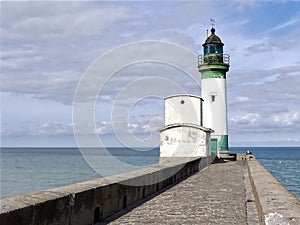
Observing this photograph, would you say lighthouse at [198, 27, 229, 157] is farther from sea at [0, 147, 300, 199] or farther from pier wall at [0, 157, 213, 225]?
pier wall at [0, 157, 213, 225]

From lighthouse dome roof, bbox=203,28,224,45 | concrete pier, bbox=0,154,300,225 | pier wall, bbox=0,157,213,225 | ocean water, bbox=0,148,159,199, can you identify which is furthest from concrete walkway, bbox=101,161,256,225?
ocean water, bbox=0,148,159,199

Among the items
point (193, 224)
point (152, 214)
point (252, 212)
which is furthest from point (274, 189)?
point (152, 214)

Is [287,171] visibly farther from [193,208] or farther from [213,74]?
[193,208]

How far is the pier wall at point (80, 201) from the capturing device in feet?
13.8

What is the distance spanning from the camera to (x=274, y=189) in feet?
20.2

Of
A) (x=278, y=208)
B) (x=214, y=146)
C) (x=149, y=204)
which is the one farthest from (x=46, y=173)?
(x=278, y=208)

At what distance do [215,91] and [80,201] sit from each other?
22.1 metres

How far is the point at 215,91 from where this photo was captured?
26.8 metres

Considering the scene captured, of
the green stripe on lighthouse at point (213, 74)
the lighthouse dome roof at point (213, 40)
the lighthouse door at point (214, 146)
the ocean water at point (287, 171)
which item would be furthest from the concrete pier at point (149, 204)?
the lighthouse dome roof at point (213, 40)

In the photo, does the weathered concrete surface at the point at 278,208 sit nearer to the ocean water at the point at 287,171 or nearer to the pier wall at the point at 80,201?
the pier wall at the point at 80,201

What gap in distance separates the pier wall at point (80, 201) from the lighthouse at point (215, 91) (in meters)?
17.5

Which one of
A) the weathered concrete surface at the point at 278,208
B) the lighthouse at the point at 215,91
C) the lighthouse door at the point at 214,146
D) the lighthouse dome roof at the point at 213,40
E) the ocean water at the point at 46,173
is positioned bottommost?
the ocean water at the point at 46,173

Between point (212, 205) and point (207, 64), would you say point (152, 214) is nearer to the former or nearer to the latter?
point (212, 205)

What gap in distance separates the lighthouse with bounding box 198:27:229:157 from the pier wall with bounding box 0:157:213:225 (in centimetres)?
1754
